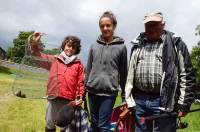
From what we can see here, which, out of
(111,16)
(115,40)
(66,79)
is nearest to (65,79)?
(66,79)

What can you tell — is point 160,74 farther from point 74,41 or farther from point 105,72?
point 74,41

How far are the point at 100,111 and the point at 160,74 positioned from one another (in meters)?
1.24

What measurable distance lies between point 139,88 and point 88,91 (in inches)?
41.4

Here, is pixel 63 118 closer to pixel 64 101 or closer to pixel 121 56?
pixel 64 101

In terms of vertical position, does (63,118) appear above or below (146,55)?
below

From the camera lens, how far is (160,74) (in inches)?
248

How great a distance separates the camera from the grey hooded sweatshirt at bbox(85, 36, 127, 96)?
7156 millimetres

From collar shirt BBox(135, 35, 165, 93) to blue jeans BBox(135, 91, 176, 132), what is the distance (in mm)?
98

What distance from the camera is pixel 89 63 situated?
24.3ft

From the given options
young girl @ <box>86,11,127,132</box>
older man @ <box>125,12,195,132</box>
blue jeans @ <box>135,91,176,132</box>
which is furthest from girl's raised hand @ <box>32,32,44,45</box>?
blue jeans @ <box>135,91,176,132</box>

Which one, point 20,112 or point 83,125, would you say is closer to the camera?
point 83,125

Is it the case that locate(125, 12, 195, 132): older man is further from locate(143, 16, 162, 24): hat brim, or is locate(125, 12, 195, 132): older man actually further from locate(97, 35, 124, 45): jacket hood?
locate(97, 35, 124, 45): jacket hood

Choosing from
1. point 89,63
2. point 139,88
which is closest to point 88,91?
point 89,63

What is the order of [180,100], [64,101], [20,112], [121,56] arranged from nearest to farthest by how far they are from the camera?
1. [180,100]
2. [121,56]
3. [64,101]
4. [20,112]
